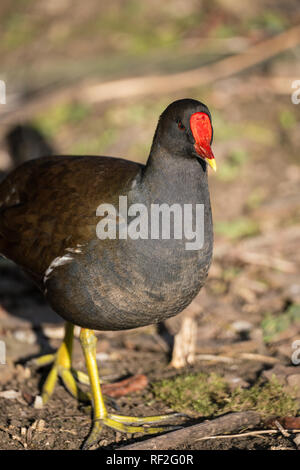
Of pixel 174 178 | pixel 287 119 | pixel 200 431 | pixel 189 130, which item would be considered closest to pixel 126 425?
pixel 200 431

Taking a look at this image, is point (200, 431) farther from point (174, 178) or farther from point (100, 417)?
point (174, 178)

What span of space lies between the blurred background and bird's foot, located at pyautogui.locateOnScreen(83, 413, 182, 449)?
0.53 metres

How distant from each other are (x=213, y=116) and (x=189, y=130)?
5.04 metres

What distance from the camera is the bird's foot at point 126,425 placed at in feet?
14.0

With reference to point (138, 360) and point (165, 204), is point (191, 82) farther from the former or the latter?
point (165, 204)

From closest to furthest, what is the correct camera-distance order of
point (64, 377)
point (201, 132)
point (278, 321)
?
point (201, 132)
point (64, 377)
point (278, 321)

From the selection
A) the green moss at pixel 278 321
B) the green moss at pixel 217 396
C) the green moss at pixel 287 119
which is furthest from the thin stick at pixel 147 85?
the green moss at pixel 217 396

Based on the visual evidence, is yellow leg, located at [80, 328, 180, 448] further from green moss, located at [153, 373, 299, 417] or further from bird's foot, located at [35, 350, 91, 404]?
bird's foot, located at [35, 350, 91, 404]

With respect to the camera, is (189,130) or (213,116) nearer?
(189,130)

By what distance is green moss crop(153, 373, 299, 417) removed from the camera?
4498 millimetres

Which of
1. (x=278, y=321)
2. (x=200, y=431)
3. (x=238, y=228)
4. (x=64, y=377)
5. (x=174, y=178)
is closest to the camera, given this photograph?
(x=174, y=178)

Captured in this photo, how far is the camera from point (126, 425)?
4434 mm

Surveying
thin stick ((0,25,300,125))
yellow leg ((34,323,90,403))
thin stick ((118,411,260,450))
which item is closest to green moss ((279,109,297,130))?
thin stick ((0,25,300,125))

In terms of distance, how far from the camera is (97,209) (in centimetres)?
416
